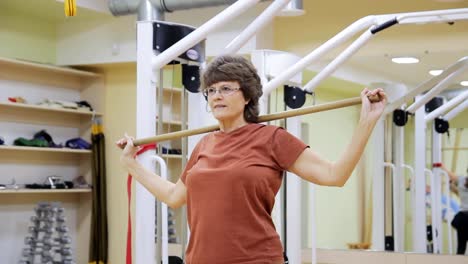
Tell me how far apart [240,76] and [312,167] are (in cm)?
33

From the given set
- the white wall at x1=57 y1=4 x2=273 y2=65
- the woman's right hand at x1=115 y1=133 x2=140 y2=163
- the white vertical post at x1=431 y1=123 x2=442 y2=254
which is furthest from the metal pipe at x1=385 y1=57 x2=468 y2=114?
the woman's right hand at x1=115 y1=133 x2=140 y2=163

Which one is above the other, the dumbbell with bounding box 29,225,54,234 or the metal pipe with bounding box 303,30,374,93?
the metal pipe with bounding box 303,30,374,93

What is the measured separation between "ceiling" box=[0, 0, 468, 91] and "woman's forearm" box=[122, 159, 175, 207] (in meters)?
3.37

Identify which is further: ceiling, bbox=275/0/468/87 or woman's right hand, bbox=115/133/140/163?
ceiling, bbox=275/0/468/87

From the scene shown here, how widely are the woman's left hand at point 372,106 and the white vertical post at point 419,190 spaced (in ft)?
11.4

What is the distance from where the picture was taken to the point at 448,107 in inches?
215

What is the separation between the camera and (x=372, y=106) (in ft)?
7.11

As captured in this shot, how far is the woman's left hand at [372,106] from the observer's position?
214cm

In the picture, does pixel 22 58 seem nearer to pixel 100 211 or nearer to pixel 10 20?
pixel 10 20

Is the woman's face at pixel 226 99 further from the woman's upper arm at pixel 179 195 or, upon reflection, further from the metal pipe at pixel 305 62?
the metal pipe at pixel 305 62

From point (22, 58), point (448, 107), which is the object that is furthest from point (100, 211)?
point (448, 107)

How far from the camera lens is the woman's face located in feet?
7.34

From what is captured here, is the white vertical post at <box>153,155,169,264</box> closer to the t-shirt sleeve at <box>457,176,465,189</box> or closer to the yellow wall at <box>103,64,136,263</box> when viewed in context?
the t-shirt sleeve at <box>457,176,465,189</box>

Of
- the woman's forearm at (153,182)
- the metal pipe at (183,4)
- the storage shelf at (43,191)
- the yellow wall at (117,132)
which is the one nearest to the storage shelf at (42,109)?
the yellow wall at (117,132)
